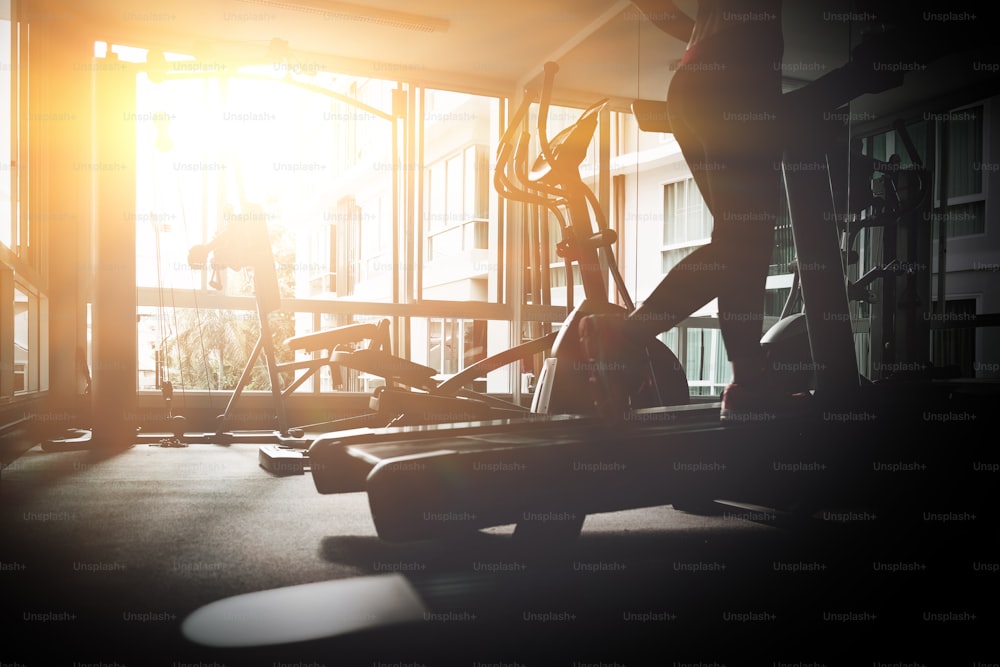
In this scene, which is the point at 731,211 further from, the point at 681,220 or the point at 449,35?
the point at 681,220

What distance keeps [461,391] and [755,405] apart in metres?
1.74

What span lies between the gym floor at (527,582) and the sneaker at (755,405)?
36cm

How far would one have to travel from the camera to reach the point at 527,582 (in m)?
1.68

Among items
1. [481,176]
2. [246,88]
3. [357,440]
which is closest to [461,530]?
[357,440]

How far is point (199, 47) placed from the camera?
164 inches

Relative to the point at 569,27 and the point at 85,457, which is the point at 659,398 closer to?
the point at 85,457

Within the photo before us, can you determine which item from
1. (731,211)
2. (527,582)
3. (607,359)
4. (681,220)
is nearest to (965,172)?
(681,220)

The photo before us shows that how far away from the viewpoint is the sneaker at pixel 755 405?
6.61 feet

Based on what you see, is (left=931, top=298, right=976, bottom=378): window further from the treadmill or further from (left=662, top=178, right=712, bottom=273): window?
the treadmill

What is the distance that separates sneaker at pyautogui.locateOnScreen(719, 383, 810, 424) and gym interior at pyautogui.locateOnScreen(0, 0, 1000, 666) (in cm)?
6

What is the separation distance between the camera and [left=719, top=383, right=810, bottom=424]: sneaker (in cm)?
201

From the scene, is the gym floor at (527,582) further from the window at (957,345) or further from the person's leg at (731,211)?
the window at (957,345)

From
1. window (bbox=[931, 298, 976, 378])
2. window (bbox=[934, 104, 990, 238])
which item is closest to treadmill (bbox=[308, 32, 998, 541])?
window (bbox=[931, 298, 976, 378])

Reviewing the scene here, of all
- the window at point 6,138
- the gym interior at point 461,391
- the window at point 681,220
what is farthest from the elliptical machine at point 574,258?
the window at point 681,220
